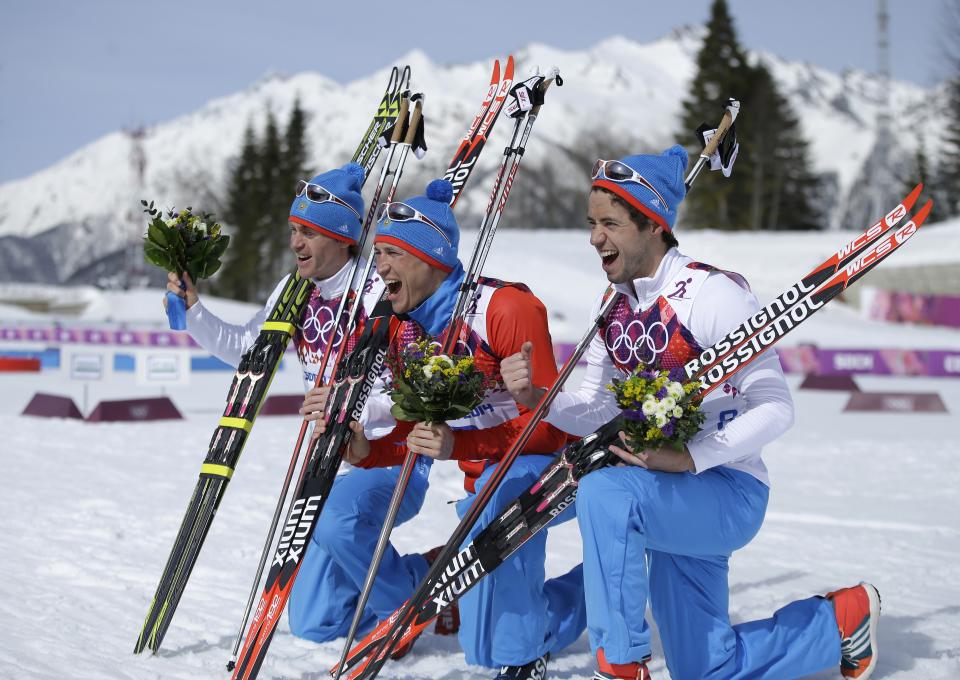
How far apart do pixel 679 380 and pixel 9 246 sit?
125393 mm

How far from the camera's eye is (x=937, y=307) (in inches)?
1069

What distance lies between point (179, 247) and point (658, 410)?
2249 mm

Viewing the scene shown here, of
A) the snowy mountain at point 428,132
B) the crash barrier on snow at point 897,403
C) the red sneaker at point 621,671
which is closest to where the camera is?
the red sneaker at point 621,671

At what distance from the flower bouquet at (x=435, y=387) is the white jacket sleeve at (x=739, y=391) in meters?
0.73

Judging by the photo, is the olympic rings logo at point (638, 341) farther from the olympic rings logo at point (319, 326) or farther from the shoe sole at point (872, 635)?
the olympic rings logo at point (319, 326)

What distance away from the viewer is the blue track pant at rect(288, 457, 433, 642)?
3.78 metres

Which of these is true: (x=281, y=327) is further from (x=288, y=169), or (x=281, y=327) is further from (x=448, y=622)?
(x=288, y=169)

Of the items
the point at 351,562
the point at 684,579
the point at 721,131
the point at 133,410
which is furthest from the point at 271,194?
the point at 684,579

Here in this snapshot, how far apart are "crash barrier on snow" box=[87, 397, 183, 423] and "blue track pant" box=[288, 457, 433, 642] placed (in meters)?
7.40

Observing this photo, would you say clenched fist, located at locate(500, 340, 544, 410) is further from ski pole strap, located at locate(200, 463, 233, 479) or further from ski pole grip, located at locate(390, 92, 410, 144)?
ski pole grip, located at locate(390, 92, 410, 144)

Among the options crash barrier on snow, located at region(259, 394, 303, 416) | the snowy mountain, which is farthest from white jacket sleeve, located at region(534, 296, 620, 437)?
Result: the snowy mountain

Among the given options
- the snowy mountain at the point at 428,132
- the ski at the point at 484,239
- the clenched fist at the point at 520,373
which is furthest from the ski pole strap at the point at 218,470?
the snowy mountain at the point at 428,132

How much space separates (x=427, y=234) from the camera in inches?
146

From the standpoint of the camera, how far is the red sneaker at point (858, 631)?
336cm
